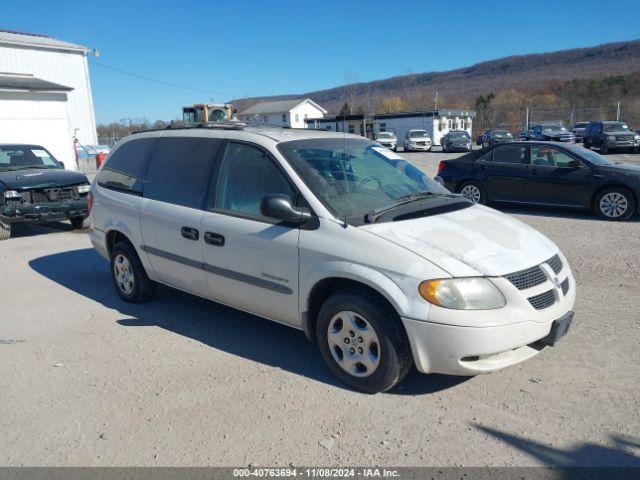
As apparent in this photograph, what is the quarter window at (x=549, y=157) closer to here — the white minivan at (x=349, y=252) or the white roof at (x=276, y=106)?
the white minivan at (x=349, y=252)

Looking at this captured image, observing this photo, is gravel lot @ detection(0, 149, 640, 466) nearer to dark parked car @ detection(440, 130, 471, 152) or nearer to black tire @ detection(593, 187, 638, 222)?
black tire @ detection(593, 187, 638, 222)

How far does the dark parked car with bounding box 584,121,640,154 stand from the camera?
90.0 feet

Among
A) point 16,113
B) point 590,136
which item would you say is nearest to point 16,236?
point 16,113

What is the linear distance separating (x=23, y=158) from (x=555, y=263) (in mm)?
10320

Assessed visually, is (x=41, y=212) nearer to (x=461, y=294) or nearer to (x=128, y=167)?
(x=128, y=167)

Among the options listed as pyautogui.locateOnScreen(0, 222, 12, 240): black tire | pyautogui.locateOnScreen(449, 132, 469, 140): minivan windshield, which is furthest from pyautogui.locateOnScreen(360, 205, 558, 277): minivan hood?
pyautogui.locateOnScreen(449, 132, 469, 140): minivan windshield

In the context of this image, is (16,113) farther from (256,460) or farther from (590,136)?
(590,136)

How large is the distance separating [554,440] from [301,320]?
5.93 feet

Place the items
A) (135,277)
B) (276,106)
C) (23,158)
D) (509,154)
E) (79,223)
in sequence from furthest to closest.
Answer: (276,106), (509,154), (23,158), (79,223), (135,277)

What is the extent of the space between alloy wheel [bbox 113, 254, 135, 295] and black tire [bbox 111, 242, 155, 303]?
12mm

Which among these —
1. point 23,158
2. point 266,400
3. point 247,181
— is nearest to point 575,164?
point 247,181

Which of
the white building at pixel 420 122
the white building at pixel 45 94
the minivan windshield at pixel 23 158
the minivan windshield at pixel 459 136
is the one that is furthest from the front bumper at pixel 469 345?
the white building at pixel 420 122

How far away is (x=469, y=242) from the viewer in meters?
3.52

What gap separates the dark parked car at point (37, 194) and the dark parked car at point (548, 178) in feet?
22.2
